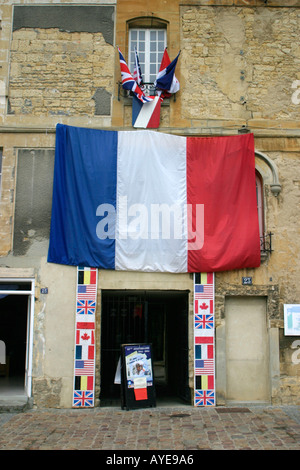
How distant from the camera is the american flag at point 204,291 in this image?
10.1 meters

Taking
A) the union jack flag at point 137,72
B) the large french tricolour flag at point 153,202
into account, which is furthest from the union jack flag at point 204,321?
the union jack flag at point 137,72

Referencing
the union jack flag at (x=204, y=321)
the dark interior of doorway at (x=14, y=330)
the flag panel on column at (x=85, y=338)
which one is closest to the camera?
the flag panel on column at (x=85, y=338)

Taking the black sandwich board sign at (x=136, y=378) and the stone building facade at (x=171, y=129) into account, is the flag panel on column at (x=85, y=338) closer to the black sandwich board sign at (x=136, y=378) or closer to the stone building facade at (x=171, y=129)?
the stone building facade at (x=171, y=129)

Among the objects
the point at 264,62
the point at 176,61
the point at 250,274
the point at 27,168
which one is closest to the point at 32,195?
the point at 27,168

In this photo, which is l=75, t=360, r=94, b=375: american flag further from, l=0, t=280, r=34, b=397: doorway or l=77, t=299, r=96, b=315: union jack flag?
l=0, t=280, r=34, b=397: doorway

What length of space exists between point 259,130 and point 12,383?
849cm

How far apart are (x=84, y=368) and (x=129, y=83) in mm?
6301

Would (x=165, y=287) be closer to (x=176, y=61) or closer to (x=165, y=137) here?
(x=165, y=137)

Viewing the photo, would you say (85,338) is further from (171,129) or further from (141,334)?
(171,129)

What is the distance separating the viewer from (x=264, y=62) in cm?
1105

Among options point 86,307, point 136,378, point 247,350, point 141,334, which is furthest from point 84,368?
point 247,350

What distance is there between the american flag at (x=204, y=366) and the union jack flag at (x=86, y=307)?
2472 millimetres

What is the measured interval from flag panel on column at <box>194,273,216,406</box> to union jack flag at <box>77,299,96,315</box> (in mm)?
2208

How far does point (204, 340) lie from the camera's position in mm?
10023
